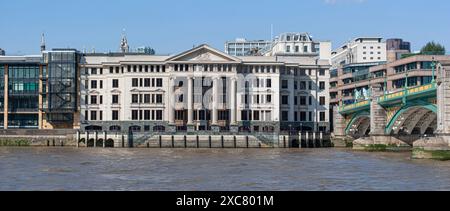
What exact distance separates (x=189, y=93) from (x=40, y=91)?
1091 inches

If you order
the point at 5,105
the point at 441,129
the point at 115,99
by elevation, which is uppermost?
the point at 115,99

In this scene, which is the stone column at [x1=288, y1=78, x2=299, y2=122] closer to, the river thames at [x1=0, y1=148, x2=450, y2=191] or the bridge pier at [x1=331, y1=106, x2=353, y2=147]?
the bridge pier at [x1=331, y1=106, x2=353, y2=147]

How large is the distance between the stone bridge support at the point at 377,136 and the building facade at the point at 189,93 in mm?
32557

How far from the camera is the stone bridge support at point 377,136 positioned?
313ft

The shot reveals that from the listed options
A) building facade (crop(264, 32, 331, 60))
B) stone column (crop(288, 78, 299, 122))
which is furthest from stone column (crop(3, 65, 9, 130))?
building facade (crop(264, 32, 331, 60))

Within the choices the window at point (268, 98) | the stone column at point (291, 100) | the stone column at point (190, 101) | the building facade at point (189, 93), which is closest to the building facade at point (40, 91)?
the building facade at point (189, 93)

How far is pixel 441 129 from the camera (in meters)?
69.4

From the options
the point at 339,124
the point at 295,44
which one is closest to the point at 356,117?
the point at 339,124

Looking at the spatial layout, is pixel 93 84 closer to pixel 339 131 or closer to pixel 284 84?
pixel 284 84

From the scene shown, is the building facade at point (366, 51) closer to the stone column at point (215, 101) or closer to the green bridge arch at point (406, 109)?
the stone column at point (215, 101)
